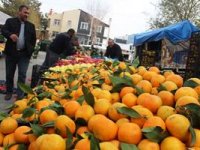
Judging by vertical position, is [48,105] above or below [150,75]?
below

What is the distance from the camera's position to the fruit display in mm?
1946

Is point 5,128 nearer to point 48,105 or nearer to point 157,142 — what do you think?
point 48,105

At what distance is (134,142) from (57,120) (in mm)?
455

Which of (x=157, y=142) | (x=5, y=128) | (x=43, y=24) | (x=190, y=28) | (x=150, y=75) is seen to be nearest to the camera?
(x=157, y=142)

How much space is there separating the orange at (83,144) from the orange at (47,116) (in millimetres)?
410

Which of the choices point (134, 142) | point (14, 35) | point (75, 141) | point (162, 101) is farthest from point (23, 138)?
point (14, 35)

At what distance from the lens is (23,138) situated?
2.22 meters

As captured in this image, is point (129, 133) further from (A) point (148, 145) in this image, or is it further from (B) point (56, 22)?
(B) point (56, 22)

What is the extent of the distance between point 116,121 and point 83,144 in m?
0.36

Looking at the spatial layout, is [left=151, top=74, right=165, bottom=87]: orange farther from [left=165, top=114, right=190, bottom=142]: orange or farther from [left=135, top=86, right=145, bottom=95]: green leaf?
[left=165, top=114, right=190, bottom=142]: orange

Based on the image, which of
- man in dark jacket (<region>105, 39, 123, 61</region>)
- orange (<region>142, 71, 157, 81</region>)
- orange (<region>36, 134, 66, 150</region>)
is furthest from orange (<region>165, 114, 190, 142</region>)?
man in dark jacket (<region>105, 39, 123, 61</region>)

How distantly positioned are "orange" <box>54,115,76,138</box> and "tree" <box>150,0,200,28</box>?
32.8 meters

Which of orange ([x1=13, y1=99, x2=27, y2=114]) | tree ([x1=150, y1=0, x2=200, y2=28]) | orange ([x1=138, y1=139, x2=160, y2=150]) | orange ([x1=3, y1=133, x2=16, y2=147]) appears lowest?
orange ([x1=3, y1=133, x2=16, y2=147])

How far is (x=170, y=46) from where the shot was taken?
17.6 meters
